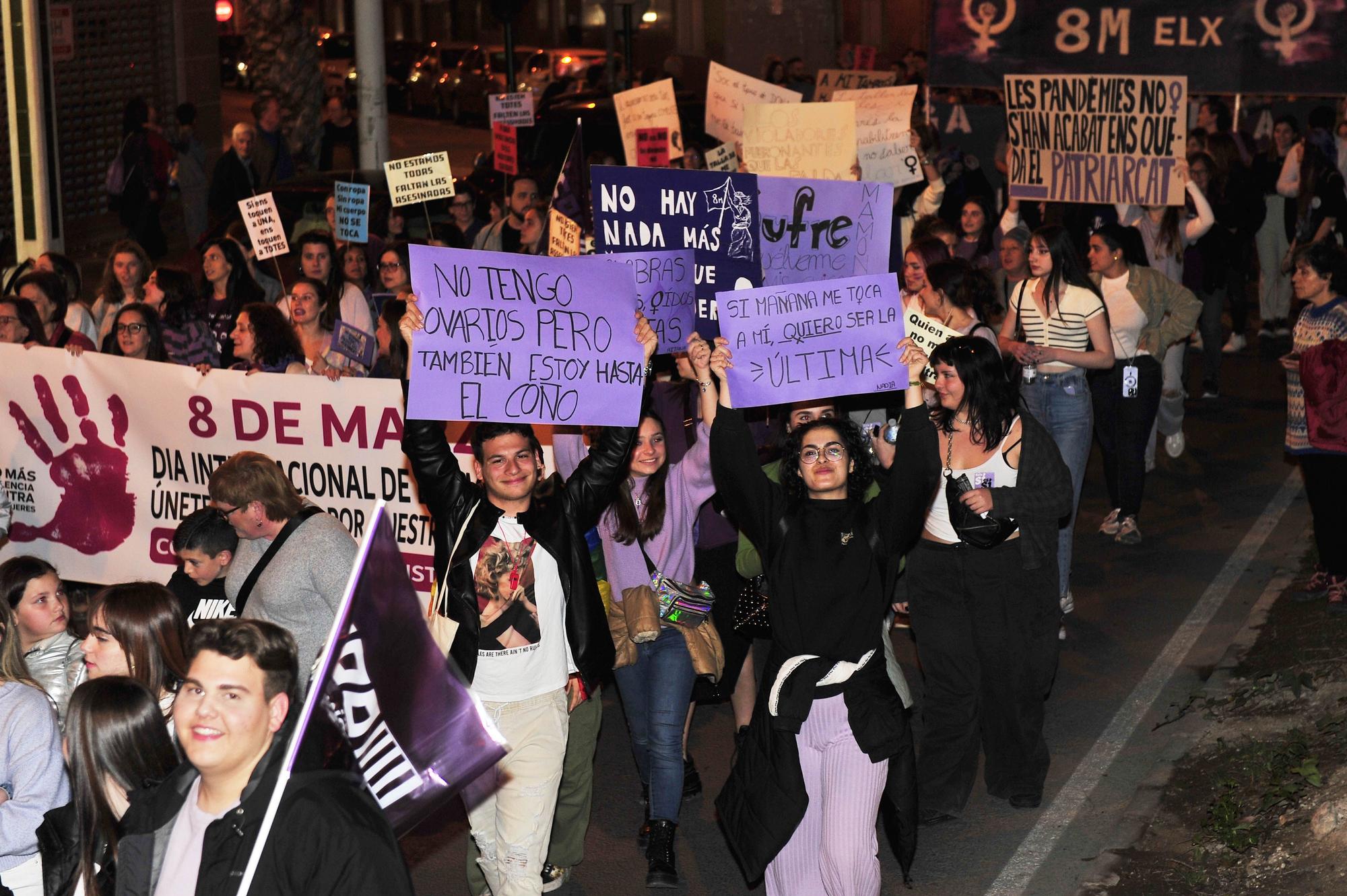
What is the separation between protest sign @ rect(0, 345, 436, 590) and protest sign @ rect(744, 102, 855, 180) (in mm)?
3122

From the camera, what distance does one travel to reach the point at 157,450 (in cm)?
867

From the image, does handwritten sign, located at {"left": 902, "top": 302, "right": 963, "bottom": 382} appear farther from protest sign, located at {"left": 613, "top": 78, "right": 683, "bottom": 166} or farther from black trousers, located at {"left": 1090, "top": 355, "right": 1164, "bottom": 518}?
protest sign, located at {"left": 613, "top": 78, "right": 683, "bottom": 166}

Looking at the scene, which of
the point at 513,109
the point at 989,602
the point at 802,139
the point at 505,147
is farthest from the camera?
the point at 513,109

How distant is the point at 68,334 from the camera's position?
973 centimetres

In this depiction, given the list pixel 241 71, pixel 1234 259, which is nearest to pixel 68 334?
pixel 1234 259

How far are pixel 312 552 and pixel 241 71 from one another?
139 feet

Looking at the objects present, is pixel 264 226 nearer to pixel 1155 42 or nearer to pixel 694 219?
pixel 694 219

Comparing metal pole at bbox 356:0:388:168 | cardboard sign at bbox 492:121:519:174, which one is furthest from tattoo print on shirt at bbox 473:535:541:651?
metal pole at bbox 356:0:388:168

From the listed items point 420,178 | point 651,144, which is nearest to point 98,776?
point 420,178

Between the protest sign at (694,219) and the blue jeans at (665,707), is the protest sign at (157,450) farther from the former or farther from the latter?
the blue jeans at (665,707)

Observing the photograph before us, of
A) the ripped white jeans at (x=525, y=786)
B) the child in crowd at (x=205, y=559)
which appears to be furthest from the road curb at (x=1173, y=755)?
the child in crowd at (x=205, y=559)

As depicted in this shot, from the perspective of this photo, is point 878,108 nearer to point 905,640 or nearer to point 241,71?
point 905,640

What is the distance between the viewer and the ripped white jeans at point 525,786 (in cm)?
546

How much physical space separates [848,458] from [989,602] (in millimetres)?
1410
